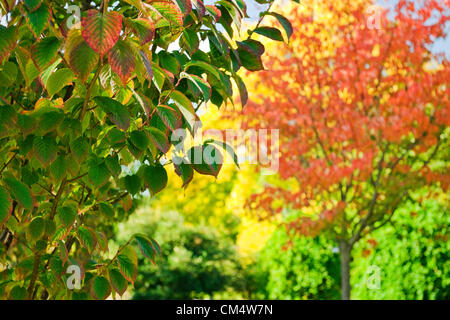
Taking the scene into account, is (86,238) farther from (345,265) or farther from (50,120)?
(345,265)

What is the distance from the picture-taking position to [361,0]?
6.72 metres

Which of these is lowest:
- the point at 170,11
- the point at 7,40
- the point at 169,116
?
the point at 169,116

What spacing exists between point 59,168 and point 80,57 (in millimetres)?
427

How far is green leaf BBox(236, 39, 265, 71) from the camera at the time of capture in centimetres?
146

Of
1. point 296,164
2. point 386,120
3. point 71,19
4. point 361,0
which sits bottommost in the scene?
point 71,19

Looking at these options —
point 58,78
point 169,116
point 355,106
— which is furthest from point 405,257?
point 58,78

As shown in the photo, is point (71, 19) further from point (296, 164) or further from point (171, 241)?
point (171, 241)

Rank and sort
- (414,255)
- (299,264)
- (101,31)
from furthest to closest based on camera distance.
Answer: (299,264) < (414,255) < (101,31)

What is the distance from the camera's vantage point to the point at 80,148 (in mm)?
1286

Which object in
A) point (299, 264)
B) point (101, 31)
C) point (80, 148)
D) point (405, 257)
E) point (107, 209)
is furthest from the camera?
point (299, 264)

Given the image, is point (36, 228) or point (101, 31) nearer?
point (101, 31)

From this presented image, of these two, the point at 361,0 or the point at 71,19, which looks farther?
the point at 361,0
